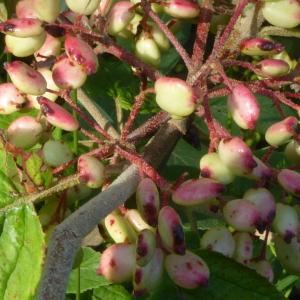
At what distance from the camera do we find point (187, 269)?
3.19ft

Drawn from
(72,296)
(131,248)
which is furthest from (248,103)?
(72,296)

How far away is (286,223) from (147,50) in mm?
335

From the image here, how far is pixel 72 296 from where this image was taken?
147 cm

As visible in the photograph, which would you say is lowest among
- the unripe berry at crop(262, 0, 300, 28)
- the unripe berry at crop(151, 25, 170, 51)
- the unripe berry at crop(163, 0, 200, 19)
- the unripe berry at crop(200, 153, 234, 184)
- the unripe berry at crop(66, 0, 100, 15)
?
the unripe berry at crop(200, 153, 234, 184)

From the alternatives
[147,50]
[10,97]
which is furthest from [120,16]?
[10,97]

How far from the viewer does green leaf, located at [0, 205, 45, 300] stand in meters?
0.91

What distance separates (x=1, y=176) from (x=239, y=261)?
1.13 ft

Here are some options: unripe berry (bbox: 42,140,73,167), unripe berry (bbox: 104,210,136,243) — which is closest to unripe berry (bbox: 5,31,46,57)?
unripe berry (bbox: 42,140,73,167)

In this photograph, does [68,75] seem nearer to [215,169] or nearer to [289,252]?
[215,169]

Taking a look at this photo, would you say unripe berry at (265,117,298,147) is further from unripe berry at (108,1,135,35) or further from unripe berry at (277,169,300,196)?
unripe berry at (108,1,135,35)

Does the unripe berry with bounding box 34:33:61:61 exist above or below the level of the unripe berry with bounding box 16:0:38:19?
below

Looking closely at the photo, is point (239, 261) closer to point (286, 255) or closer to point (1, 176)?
point (286, 255)

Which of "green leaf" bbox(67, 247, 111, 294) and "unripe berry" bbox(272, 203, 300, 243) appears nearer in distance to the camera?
"unripe berry" bbox(272, 203, 300, 243)

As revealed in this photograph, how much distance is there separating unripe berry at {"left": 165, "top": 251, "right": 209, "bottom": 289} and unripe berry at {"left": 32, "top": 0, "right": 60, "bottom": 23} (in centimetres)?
34
